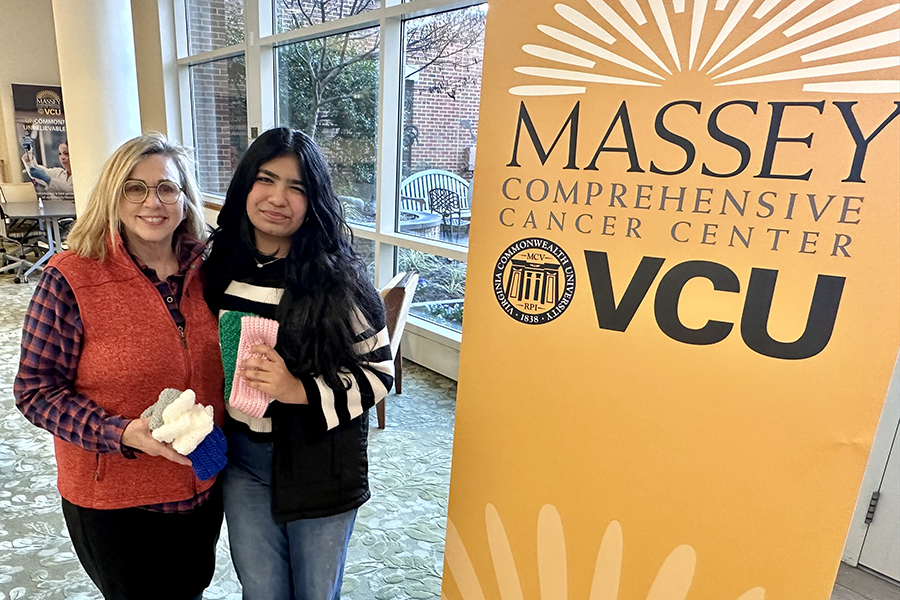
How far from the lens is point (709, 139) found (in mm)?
922

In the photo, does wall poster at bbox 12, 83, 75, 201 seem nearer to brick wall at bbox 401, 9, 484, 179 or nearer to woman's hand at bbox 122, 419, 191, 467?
brick wall at bbox 401, 9, 484, 179

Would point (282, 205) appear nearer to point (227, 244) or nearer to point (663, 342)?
point (227, 244)

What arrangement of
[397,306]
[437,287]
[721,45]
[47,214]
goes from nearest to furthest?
[721,45], [397,306], [437,287], [47,214]

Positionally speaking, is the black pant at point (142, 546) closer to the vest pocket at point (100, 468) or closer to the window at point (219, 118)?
the vest pocket at point (100, 468)

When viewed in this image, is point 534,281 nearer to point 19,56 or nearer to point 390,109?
point 390,109

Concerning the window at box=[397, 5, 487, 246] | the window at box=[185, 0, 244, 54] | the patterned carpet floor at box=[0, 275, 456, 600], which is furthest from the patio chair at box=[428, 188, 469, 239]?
the window at box=[185, 0, 244, 54]

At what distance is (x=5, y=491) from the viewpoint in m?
2.66

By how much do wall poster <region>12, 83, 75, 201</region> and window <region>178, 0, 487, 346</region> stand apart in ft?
12.7

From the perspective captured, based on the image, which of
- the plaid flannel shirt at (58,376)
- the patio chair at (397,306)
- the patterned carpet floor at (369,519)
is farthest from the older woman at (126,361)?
the patio chair at (397,306)

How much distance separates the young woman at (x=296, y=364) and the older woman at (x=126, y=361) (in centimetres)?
9

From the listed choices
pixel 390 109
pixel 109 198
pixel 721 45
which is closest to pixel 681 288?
pixel 721 45

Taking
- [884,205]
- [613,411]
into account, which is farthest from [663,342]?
[884,205]

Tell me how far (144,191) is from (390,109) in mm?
3089

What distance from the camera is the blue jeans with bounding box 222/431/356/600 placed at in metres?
1.34
